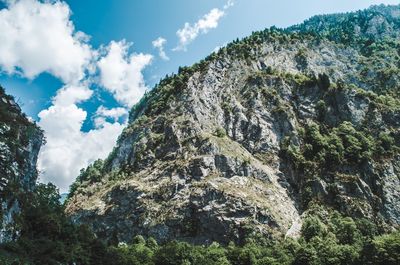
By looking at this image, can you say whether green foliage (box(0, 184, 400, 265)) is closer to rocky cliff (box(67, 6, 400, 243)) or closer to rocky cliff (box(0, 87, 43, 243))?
rocky cliff (box(0, 87, 43, 243))

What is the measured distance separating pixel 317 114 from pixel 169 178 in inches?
3114

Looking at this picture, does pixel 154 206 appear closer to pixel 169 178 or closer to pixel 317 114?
pixel 169 178

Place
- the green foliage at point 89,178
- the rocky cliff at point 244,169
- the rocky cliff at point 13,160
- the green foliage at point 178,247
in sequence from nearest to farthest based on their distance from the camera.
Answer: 1. the rocky cliff at point 13,160
2. the green foliage at point 178,247
3. the rocky cliff at point 244,169
4. the green foliage at point 89,178

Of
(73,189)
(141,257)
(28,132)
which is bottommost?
(141,257)

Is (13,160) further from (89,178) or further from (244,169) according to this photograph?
(89,178)

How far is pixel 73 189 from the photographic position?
632 feet

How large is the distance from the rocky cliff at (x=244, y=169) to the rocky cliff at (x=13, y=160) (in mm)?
62074

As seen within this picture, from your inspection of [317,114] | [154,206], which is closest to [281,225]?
[154,206]

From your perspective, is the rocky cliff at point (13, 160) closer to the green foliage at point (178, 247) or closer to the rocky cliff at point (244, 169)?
the green foliage at point (178, 247)

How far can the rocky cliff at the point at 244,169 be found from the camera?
5448 inches

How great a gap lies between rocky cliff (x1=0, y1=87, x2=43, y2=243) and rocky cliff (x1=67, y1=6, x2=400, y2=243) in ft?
204

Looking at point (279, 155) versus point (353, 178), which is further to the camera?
point (279, 155)

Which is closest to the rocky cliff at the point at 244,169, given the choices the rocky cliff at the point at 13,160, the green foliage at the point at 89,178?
the green foliage at the point at 89,178

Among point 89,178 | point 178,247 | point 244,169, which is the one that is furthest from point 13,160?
point 89,178
